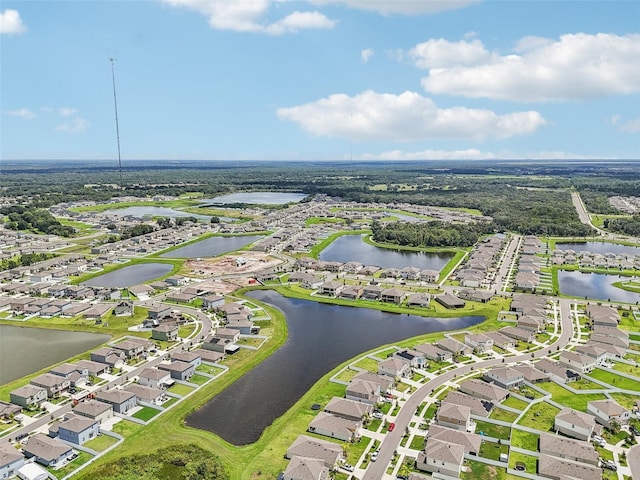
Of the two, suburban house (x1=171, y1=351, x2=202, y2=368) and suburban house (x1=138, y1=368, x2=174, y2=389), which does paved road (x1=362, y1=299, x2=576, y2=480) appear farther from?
suburban house (x1=138, y1=368, x2=174, y2=389)

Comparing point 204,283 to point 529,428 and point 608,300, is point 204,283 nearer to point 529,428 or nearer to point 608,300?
point 529,428

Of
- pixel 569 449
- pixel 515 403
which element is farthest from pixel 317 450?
pixel 515 403

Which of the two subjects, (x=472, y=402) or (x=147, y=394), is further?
(x=147, y=394)

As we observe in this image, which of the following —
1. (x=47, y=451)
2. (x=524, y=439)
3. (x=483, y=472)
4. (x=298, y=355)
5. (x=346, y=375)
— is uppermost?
(x=47, y=451)

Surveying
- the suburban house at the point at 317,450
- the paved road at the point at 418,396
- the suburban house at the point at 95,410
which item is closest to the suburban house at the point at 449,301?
the paved road at the point at 418,396

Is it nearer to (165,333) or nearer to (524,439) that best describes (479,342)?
(524,439)

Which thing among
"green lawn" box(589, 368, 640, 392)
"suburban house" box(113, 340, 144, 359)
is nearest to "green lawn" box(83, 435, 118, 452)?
"suburban house" box(113, 340, 144, 359)

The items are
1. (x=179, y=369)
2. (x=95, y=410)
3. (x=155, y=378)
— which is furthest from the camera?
(x=179, y=369)
